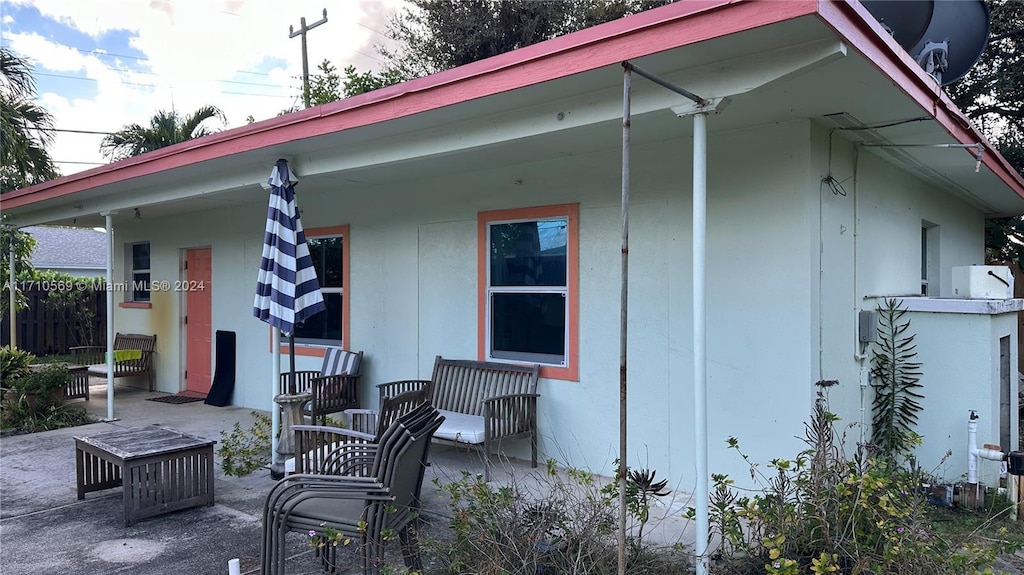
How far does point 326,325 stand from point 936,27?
6.54 metres

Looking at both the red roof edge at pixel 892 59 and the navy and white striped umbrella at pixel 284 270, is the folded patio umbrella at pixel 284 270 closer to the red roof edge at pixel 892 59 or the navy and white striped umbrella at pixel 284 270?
the navy and white striped umbrella at pixel 284 270

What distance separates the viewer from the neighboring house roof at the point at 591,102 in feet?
9.62

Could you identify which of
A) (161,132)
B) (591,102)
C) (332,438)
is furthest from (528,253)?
(161,132)

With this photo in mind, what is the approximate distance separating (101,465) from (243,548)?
182 centimetres

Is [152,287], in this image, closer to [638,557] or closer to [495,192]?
[495,192]

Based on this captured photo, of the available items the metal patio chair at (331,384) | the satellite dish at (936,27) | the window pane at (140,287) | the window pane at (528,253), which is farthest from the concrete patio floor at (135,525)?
the window pane at (140,287)

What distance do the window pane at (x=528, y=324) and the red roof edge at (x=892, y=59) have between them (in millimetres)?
2922

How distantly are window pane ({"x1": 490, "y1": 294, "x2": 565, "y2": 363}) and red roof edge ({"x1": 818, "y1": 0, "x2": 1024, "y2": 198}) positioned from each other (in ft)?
9.59

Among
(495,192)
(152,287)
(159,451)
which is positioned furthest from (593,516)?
(152,287)

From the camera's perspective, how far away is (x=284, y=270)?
5387 mm

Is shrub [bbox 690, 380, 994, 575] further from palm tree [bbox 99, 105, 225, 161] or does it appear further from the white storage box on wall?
palm tree [bbox 99, 105, 225, 161]

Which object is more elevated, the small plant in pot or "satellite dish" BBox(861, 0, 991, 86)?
"satellite dish" BBox(861, 0, 991, 86)

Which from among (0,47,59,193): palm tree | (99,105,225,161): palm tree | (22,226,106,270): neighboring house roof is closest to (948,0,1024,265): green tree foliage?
(0,47,59,193): palm tree

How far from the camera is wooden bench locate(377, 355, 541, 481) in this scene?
16.9 ft
